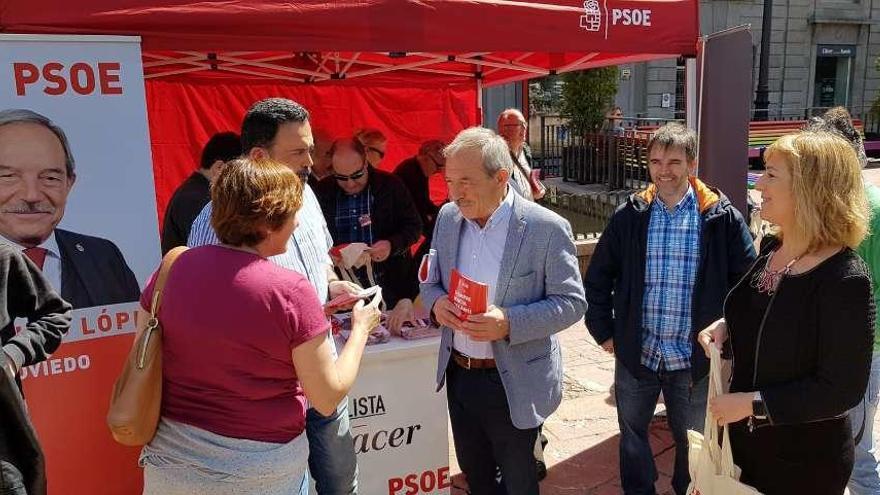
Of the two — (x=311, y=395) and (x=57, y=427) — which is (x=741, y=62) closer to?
(x=311, y=395)

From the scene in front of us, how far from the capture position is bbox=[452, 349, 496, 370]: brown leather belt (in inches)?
91.4

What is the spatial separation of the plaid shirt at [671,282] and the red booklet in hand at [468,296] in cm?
100

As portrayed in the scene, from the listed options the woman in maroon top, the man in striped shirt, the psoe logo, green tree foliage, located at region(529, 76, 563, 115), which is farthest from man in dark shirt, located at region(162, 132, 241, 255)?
green tree foliage, located at region(529, 76, 563, 115)

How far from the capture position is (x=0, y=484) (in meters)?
1.65

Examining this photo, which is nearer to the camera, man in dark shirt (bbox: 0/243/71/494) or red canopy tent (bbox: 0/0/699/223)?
man in dark shirt (bbox: 0/243/71/494)

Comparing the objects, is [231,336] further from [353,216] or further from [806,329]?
[353,216]

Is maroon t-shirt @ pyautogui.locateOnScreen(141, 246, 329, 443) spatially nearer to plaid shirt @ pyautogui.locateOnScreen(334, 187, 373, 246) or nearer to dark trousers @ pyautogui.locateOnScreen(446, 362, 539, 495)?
dark trousers @ pyautogui.locateOnScreen(446, 362, 539, 495)

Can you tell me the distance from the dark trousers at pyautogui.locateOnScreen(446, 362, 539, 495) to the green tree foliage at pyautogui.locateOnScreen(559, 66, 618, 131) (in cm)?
1348

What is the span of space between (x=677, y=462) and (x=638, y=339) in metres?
0.66

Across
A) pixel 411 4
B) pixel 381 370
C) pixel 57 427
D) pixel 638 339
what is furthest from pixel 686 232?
pixel 57 427

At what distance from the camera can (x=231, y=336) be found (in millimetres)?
1536

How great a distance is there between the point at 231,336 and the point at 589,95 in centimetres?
1494

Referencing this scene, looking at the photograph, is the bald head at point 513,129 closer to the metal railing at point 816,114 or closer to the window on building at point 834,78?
the metal railing at point 816,114

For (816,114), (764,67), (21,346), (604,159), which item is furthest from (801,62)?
(21,346)
